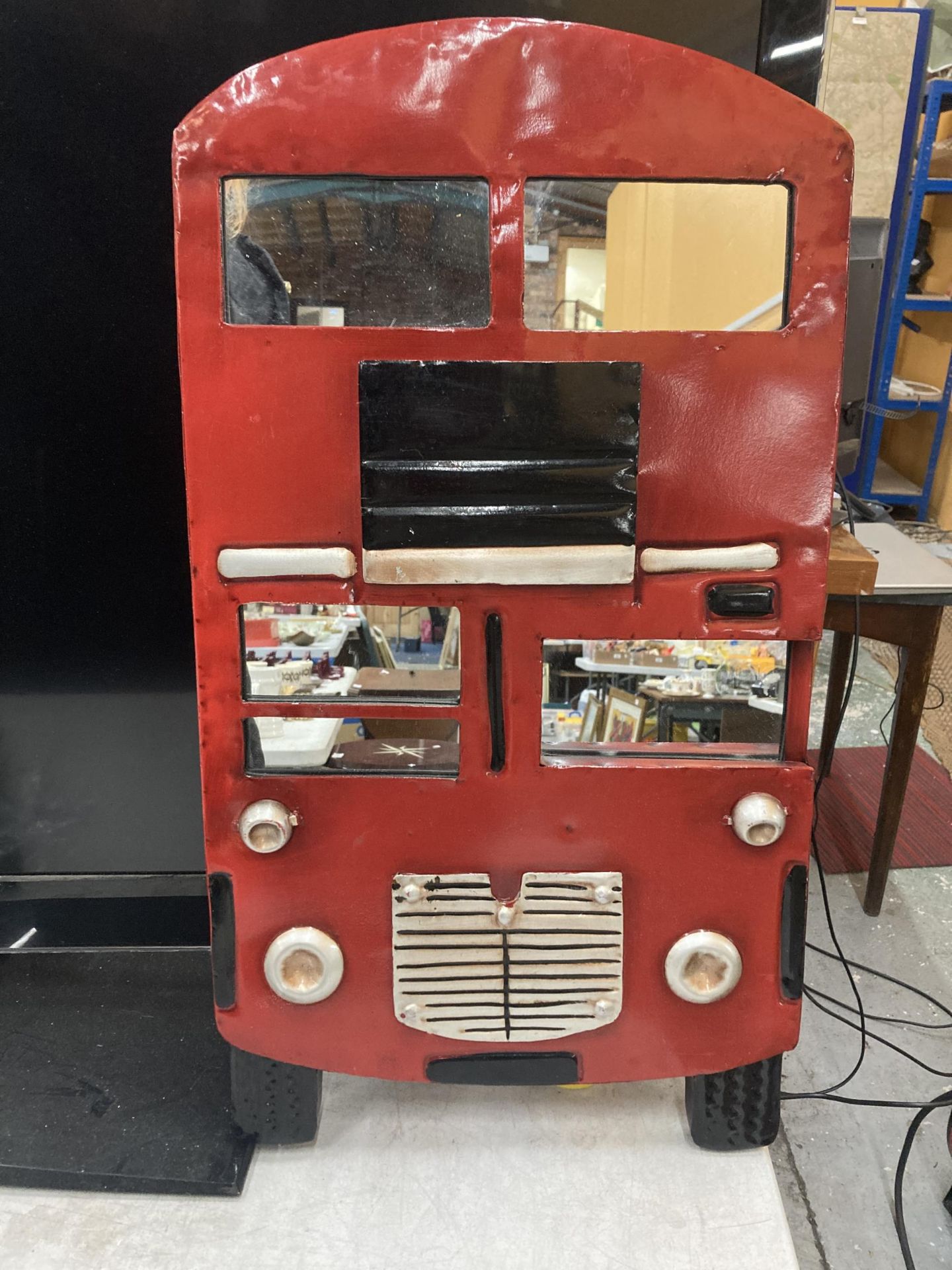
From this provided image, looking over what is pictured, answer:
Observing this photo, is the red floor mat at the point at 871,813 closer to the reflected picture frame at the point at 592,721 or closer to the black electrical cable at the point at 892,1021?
the black electrical cable at the point at 892,1021

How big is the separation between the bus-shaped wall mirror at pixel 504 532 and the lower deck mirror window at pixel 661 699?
0.01 metres

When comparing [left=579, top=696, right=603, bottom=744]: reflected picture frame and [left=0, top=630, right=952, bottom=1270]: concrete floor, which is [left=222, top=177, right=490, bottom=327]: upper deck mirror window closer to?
[left=579, top=696, right=603, bottom=744]: reflected picture frame

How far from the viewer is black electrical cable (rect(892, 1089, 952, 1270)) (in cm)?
136

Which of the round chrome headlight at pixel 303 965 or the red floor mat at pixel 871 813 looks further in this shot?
the red floor mat at pixel 871 813

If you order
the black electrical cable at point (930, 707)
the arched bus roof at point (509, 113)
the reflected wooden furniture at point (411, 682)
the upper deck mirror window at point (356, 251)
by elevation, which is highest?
the arched bus roof at point (509, 113)

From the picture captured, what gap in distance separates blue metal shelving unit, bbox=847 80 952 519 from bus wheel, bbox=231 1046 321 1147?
13.0 ft

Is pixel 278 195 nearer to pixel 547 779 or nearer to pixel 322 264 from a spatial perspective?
pixel 322 264

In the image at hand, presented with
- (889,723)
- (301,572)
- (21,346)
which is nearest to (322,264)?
(301,572)

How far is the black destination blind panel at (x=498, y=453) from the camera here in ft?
3.29

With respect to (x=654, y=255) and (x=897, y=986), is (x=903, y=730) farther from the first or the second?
(x=654, y=255)

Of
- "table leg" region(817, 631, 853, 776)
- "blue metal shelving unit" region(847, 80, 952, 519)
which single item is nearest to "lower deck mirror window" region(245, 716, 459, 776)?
"table leg" region(817, 631, 853, 776)

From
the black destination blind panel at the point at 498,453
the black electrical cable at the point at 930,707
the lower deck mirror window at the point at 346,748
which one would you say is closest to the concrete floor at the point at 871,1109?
the black electrical cable at the point at 930,707

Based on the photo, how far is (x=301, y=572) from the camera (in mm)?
1060

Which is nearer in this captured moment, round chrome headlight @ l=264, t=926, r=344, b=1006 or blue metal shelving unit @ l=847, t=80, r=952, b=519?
round chrome headlight @ l=264, t=926, r=344, b=1006
